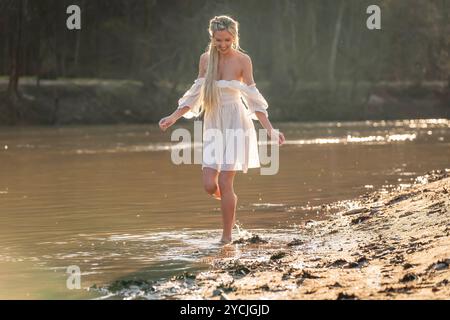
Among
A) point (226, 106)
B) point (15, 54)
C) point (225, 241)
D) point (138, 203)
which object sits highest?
point (15, 54)

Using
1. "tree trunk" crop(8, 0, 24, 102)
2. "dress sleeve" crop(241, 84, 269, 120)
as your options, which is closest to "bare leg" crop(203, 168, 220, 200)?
"dress sleeve" crop(241, 84, 269, 120)

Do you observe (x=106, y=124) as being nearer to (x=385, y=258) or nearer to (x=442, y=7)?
(x=442, y=7)

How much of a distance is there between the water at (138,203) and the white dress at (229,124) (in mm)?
765

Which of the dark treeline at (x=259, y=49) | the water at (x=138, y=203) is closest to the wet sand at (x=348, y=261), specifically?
the water at (x=138, y=203)

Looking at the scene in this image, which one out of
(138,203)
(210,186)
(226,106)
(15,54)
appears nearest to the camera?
(226,106)

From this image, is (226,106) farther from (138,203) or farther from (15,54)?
(15,54)

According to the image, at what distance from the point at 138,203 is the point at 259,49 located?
164 ft

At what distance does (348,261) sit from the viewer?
28.0ft

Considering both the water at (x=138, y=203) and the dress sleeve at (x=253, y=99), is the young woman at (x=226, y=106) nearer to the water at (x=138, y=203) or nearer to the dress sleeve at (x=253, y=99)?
the dress sleeve at (x=253, y=99)

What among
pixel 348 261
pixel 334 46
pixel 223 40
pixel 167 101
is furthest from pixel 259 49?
pixel 348 261

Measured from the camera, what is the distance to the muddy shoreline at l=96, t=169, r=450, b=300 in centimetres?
730

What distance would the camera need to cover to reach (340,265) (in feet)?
27.6

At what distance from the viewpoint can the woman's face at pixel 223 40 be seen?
33.7 ft

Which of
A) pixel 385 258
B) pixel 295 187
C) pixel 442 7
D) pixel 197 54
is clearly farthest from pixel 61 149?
pixel 442 7
